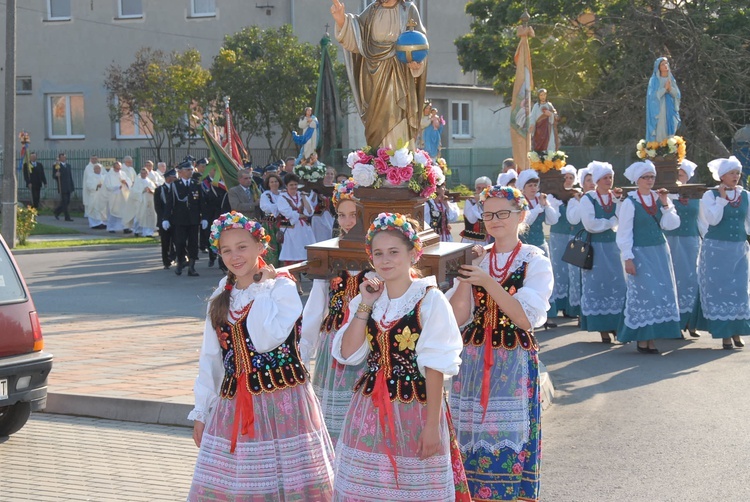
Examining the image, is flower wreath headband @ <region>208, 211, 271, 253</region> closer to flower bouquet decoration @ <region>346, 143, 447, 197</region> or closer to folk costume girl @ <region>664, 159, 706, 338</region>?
flower bouquet decoration @ <region>346, 143, 447, 197</region>

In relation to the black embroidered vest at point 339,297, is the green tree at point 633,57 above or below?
above

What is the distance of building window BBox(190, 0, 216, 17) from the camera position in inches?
1487

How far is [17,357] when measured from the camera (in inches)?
304

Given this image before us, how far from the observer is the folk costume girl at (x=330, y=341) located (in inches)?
261

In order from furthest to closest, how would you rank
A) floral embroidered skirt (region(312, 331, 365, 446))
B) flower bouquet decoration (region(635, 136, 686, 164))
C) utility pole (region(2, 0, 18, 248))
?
utility pole (region(2, 0, 18, 248)) < flower bouquet decoration (region(635, 136, 686, 164)) < floral embroidered skirt (region(312, 331, 365, 446))

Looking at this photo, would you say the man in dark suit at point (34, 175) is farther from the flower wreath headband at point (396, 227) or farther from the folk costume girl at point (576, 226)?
the flower wreath headband at point (396, 227)

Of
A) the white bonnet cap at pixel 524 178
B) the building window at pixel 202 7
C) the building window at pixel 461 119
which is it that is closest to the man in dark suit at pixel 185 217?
the white bonnet cap at pixel 524 178

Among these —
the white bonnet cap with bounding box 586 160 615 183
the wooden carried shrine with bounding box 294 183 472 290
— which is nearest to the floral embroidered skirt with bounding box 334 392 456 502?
the wooden carried shrine with bounding box 294 183 472 290

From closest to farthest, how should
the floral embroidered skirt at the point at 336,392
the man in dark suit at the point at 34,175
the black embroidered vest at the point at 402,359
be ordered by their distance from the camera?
1. the black embroidered vest at the point at 402,359
2. the floral embroidered skirt at the point at 336,392
3. the man in dark suit at the point at 34,175

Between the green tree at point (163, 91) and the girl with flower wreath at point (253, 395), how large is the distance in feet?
84.0

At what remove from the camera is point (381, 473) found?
187 inches

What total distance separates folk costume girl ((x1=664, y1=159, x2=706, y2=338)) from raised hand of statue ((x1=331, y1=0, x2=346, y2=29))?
23.1ft

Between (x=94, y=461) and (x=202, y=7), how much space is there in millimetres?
32683

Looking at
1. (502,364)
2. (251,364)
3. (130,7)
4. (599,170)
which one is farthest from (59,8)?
(251,364)
